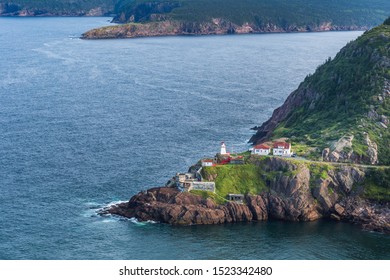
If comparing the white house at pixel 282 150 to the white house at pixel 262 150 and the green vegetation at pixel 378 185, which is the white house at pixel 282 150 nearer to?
the white house at pixel 262 150

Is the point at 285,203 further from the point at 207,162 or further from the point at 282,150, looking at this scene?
the point at 207,162

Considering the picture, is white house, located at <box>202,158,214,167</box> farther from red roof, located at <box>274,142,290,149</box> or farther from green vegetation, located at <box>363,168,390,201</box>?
green vegetation, located at <box>363,168,390,201</box>

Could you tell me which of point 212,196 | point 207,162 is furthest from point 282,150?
point 212,196

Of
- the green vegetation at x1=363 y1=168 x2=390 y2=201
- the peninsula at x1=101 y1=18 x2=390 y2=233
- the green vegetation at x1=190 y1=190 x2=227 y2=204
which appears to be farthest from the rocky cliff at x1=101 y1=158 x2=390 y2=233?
the green vegetation at x1=363 y1=168 x2=390 y2=201

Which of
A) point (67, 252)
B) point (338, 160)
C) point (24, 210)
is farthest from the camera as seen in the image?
point (338, 160)

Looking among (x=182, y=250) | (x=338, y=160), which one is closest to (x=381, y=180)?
(x=338, y=160)

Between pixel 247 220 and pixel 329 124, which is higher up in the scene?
pixel 329 124

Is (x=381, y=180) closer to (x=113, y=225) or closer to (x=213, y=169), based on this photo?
(x=213, y=169)
